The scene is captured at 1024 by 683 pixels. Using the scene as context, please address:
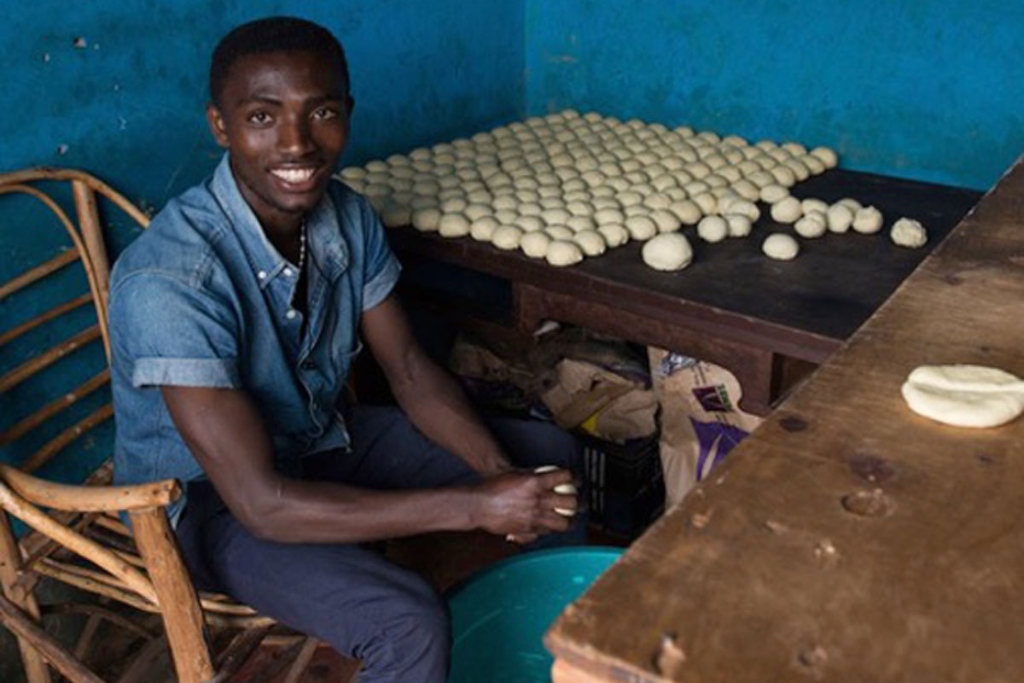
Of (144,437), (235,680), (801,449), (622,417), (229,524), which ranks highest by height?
(801,449)

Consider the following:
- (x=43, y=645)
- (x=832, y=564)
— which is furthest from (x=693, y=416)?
(x=832, y=564)

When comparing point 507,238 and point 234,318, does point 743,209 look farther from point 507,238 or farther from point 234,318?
point 234,318

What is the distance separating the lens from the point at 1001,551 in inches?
32.7

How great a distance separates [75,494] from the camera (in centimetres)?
132

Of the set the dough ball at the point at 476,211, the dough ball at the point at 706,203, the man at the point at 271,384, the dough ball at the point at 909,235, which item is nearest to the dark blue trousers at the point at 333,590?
the man at the point at 271,384

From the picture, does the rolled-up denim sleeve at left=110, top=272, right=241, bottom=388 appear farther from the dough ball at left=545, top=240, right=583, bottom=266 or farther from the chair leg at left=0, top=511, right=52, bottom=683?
the dough ball at left=545, top=240, right=583, bottom=266

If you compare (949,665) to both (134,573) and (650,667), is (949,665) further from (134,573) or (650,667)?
(134,573)

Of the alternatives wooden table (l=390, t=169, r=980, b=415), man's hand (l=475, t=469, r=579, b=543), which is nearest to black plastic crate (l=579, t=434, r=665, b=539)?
wooden table (l=390, t=169, r=980, b=415)

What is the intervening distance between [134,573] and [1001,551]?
1142mm

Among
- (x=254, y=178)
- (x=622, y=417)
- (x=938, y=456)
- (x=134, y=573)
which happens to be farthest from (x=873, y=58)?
(x=134, y=573)

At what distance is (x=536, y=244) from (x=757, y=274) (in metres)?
0.44

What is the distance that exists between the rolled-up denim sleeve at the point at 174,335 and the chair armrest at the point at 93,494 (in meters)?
0.18

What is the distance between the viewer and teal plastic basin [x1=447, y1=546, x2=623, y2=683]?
5.88 ft

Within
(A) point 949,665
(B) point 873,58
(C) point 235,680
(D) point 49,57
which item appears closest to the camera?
(A) point 949,665
